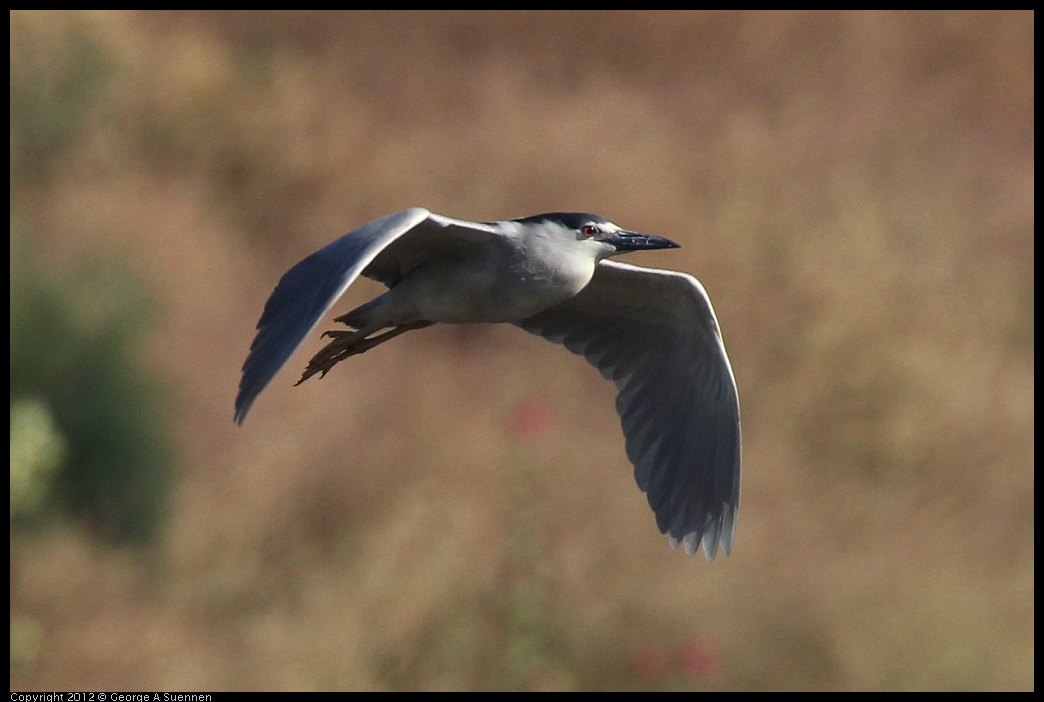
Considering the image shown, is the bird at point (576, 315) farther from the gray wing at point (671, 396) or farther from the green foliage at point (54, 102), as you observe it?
the green foliage at point (54, 102)

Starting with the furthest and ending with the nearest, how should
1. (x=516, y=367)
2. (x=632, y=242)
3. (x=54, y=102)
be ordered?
(x=54, y=102)
(x=516, y=367)
(x=632, y=242)

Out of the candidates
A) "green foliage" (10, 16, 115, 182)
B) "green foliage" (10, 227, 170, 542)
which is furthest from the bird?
"green foliage" (10, 16, 115, 182)

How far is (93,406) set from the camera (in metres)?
13.8

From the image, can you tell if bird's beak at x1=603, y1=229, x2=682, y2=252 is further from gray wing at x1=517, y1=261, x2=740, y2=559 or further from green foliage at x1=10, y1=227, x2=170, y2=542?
green foliage at x1=10, y1=227, x2=170, y2=542

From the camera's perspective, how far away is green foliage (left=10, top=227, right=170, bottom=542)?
13.6 m

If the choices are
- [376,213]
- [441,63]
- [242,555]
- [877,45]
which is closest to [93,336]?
[242,555]

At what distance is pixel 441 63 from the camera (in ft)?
63.5

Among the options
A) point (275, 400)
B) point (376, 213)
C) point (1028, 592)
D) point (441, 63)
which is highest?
point (441, 63)

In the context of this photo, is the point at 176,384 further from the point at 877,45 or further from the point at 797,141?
the point at 877,45

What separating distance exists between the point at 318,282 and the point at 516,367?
9.96 metres

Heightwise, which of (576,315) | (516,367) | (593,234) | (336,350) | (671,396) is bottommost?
(516,367)

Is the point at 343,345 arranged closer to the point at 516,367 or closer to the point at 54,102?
the point at 516,367

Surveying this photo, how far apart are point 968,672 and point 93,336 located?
26.0 feet

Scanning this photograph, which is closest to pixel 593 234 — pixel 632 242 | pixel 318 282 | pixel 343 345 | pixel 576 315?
pixel 632 242
